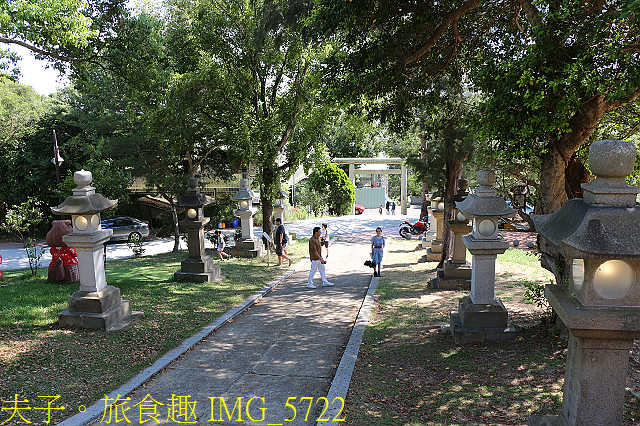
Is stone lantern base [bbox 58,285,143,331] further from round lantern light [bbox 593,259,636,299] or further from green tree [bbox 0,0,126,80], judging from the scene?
round lantern light [bbox 593,259,636,299]

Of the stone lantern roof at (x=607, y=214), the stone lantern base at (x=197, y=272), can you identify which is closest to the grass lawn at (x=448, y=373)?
the stone lantern roof at (x=607, y=214)

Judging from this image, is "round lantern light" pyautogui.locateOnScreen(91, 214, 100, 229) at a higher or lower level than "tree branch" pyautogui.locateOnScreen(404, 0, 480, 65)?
lower

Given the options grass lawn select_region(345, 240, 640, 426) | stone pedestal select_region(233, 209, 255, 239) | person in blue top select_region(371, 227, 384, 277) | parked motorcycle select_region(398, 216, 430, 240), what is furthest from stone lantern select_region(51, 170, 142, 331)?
parked motorcycle select_region(398, 216, 430, 240)

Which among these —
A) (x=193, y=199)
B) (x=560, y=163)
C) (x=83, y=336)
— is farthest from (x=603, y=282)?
(x=193, y=199)

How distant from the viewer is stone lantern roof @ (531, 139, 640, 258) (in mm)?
3061

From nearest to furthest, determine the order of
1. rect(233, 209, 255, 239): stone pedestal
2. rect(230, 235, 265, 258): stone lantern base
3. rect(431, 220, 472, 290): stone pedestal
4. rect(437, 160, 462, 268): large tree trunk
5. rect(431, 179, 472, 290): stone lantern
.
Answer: rect(431, 179, 472, 290): stone lantern, rect(431, 220, 472, 290): stone pedestal, rect(437, 160, 462, 268): large tree trunk, rect(230, 235, 265, 258): stone lantern base, rect(233, 209, 255, 239): stone pedestal

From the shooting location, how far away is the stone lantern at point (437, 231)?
15.1 meters

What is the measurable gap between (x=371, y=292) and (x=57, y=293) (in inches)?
294

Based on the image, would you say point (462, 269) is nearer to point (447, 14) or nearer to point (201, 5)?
point (447, 14)

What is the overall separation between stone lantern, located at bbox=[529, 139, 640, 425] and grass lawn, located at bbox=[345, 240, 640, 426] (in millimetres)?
1217

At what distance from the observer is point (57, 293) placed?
949cm

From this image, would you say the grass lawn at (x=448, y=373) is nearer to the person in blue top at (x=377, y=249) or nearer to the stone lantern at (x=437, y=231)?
the person in blue top at (x=377, y=249)

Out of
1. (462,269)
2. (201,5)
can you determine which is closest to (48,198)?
(201,5)

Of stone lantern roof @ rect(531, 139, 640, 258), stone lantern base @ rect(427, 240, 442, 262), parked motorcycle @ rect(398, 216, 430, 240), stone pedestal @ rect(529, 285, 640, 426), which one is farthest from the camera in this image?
parked motorcycle @ rect(398, 216, 430, 240)
